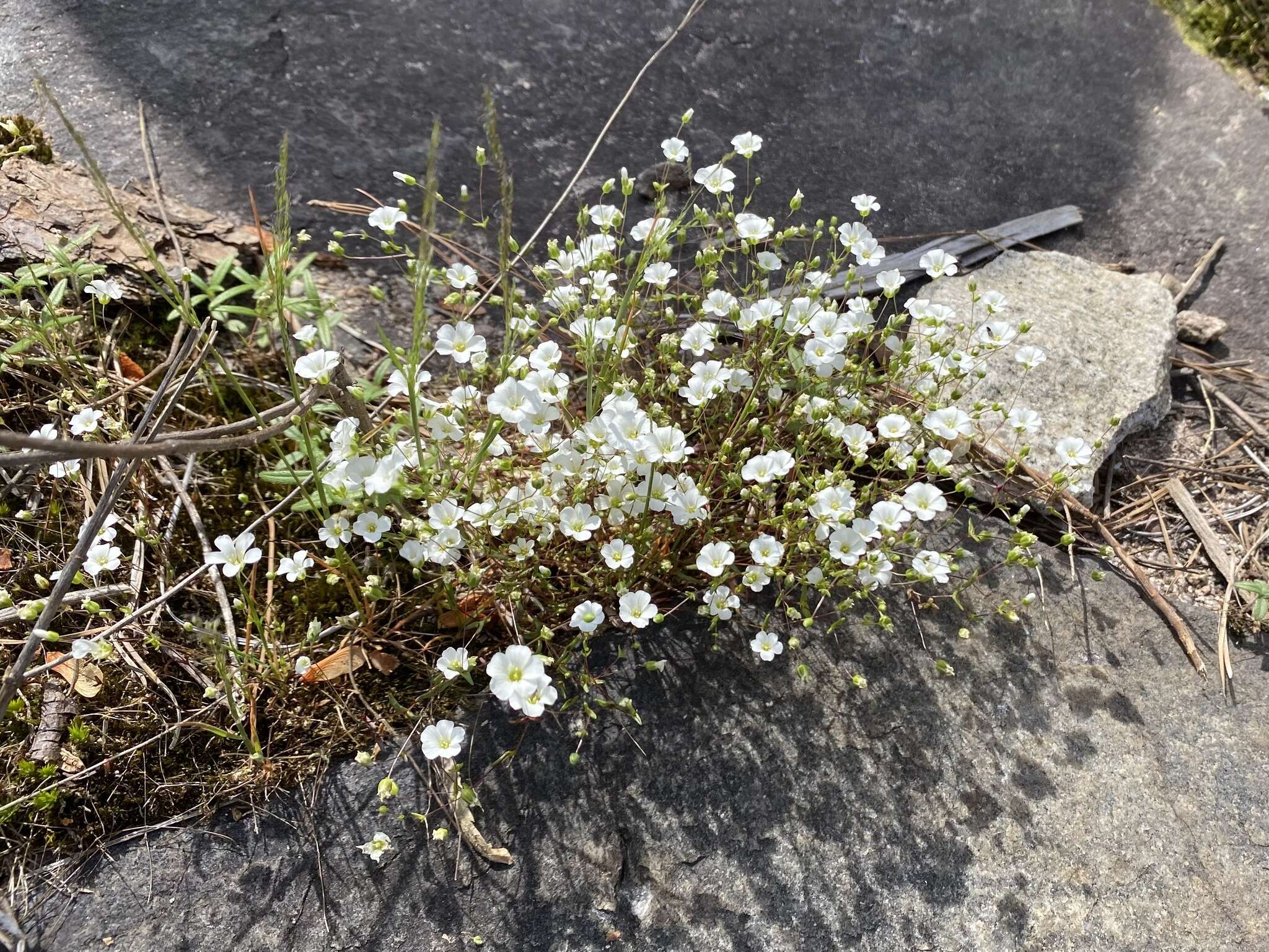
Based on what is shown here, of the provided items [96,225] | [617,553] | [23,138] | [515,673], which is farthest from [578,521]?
[23,138]

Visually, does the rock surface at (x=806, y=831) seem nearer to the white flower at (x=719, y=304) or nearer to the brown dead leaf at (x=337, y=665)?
the brown dead leaf at (x=337, y=665)

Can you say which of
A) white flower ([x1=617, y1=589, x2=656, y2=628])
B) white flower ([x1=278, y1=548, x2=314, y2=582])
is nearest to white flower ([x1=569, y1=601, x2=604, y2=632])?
white flower ([x1=617, y1=589, x2=656, y2=628])

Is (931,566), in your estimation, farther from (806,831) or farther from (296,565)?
(296,565)

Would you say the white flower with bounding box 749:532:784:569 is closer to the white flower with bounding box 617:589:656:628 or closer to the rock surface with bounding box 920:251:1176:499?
the white flower with bounding box 617:589:656:628

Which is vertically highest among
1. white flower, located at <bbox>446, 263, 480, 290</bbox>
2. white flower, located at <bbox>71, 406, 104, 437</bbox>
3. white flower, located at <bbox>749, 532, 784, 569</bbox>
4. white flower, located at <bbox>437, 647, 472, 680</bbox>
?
white flower, located at <bbox>446, 263, 480, 290</bbox>

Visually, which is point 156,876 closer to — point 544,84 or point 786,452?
point 786,452

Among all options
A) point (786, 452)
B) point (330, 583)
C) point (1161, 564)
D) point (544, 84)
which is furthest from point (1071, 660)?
point (544, 84)

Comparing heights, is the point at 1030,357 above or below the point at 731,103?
above
